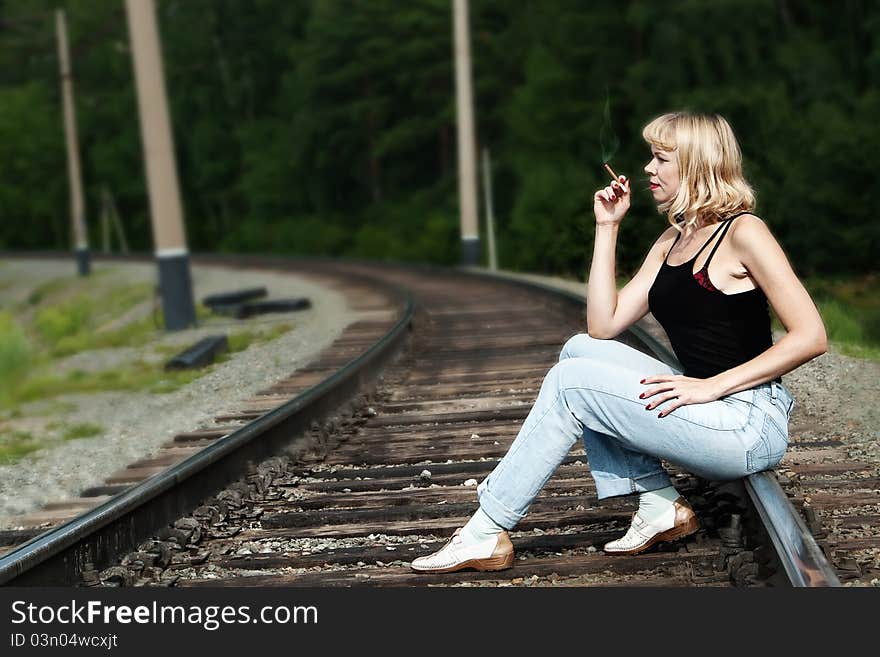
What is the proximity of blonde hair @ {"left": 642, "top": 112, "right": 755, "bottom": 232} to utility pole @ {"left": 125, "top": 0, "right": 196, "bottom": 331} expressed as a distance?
13.6 m

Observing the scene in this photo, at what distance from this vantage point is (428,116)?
53.6 meters

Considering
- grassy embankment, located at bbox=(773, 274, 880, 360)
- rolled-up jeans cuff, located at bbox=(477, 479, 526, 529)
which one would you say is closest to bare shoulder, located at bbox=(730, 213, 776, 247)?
rolled-up jeans cuff, located at bbox=(477, 479, 526, 529)

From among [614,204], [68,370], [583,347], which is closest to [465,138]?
[68,370]

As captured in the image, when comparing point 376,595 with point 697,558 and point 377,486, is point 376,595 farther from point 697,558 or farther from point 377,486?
point 377,486

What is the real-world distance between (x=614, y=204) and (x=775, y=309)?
790mm

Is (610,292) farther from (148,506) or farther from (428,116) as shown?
(428,116)

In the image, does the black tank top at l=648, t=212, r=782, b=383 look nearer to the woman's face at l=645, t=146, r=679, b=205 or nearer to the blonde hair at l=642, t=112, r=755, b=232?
the blonde hair at l=642, t=112, r=755, b=232

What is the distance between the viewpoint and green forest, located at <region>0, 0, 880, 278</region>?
2350 cm

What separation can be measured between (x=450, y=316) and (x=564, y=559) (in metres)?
10.5

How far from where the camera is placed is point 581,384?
12.7 feet

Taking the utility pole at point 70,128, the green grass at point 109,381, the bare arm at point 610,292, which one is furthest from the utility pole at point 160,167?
the utility pole at point 70,128

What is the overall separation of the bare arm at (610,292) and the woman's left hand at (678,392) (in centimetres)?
51

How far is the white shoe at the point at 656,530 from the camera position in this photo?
397 cm

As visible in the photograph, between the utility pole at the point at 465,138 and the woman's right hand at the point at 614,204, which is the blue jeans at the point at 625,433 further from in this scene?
the utility pole at the point at 465,138
